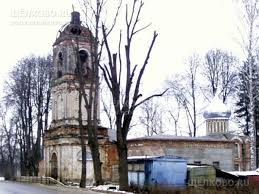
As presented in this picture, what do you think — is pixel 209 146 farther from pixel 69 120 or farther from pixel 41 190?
pixel 41 190

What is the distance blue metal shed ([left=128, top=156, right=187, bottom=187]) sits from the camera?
90.8 feet

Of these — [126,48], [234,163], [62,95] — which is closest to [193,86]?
[234,163]

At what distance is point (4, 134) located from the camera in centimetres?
6431

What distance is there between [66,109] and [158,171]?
61.3 feet

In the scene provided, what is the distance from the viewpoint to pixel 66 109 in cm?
4469

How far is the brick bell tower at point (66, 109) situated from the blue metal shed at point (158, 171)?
14890 millimetres

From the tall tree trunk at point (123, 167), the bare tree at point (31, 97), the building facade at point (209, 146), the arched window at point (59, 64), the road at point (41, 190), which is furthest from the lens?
the bare tree at point (31, 97)

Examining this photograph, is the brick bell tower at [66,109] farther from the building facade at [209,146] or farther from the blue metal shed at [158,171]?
the blue metal shed at [158,171]

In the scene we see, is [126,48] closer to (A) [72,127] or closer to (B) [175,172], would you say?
(B) [175,172]

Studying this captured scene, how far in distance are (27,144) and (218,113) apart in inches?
833

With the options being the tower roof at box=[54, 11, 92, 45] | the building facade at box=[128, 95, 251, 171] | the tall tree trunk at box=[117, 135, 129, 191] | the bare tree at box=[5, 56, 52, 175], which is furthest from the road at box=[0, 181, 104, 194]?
the bare tree at box=[5, 56, 52, 175]

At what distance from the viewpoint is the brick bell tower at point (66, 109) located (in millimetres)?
43125

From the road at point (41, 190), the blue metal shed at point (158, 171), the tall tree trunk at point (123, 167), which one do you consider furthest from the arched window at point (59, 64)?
the tall tree trunk at point (123, 167)

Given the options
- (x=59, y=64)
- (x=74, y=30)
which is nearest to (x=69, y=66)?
(x=59, y=64)
